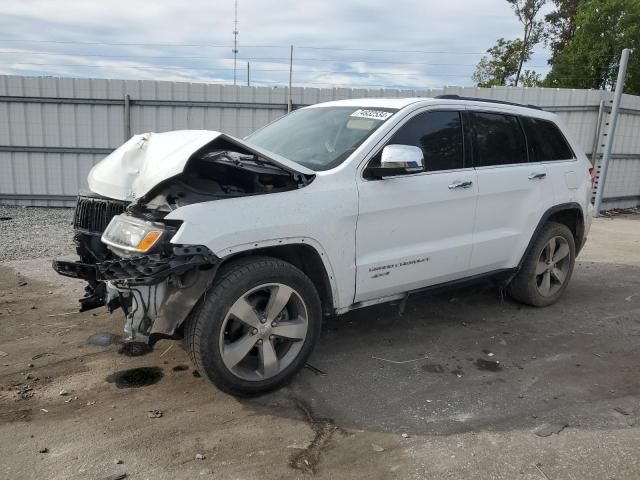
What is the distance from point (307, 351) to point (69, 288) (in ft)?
10.7

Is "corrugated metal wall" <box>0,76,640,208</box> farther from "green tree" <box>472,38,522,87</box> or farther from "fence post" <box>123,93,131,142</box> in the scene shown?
"green tree" <box>472,38,522,87</box>

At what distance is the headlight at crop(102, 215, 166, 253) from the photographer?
3123mm

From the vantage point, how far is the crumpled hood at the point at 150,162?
3.29 metres

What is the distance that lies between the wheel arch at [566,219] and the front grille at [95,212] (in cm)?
348

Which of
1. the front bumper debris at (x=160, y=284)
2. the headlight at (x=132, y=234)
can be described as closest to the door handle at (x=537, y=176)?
the front bumper debris at (x=160, y=284)

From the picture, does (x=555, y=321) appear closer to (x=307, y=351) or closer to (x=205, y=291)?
(x=307, y=351)

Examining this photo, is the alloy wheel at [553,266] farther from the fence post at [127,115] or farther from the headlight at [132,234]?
the fence post at [127,115]

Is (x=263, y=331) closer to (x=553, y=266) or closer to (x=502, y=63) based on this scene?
(x=553, y=266)

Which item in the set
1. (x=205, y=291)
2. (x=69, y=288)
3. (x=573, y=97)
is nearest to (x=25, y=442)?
(x=205, y=291)

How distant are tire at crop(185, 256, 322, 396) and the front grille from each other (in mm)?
963

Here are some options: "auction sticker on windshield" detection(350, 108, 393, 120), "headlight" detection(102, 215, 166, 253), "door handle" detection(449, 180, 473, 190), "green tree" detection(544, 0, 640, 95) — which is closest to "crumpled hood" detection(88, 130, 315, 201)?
"headlight" detection(102, 215, 166, 253)

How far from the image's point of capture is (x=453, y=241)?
4.34 m

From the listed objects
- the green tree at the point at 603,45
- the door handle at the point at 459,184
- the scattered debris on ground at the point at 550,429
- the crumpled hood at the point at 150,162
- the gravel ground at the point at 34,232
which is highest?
the green tree at the point at 603,45

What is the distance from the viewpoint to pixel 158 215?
10.9 ft
